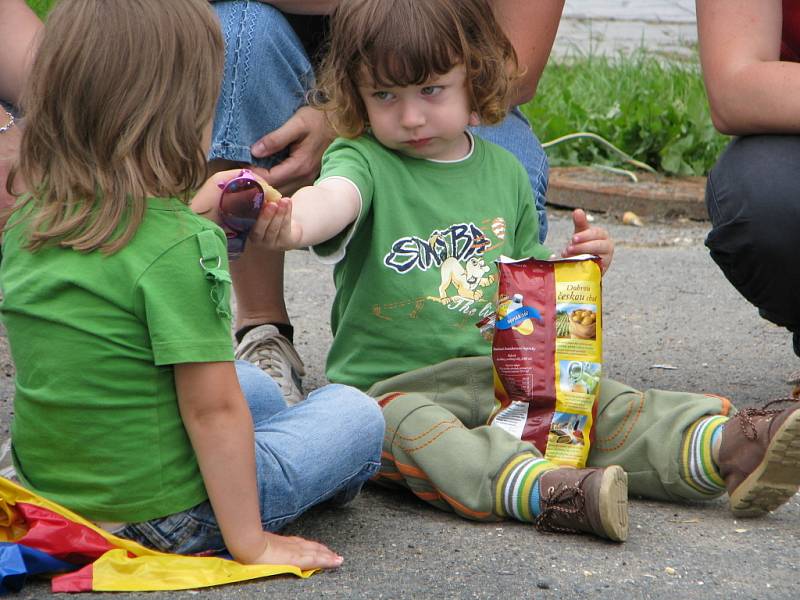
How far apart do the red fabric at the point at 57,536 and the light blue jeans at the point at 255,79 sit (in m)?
1.16

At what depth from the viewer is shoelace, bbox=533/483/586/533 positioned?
84.8 inches

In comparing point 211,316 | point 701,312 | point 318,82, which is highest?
point 318,82

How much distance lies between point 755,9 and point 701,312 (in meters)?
1.51

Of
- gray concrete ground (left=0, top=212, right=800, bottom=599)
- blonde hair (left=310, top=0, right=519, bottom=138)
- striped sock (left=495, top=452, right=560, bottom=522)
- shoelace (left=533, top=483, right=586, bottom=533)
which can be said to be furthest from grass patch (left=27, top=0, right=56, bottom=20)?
shoelace (left=533, top=483, right=586, bottom=533)

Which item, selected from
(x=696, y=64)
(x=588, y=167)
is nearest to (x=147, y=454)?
(x=588, y=167)

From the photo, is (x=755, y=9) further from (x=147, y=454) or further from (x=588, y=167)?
(x=588, y=167)

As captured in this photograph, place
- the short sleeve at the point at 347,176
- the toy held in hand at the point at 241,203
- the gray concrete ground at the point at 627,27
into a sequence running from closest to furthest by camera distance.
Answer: the toy held in hand at the point at 241,203 → the short sleeve at the point at 347,176 → the gray concrete ground at the point at 627,27

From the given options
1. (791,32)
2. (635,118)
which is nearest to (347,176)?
(791,32)

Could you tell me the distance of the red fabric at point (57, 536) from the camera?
1838mm

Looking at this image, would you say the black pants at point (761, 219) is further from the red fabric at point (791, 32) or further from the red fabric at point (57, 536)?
the red fabric at point (57, 536)

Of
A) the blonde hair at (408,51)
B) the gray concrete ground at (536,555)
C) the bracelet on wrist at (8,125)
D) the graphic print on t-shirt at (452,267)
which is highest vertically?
the blonde hair at (408,51)

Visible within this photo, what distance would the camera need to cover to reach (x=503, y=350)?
97.0 inches

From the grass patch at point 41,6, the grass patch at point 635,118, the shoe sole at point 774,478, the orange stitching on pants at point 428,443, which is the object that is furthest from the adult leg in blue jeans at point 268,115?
the grass patch at point 635,118

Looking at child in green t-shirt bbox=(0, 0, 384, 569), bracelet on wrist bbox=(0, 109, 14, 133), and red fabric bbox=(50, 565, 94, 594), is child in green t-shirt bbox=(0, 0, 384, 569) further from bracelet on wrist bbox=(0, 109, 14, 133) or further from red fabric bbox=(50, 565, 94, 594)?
bracelet on wrist bbox=(0, 109, 14, 133)
